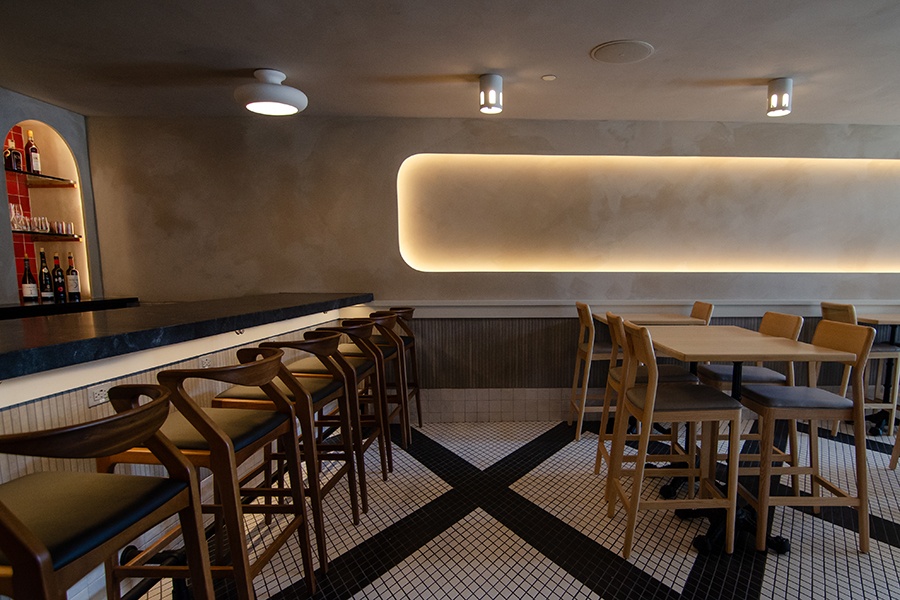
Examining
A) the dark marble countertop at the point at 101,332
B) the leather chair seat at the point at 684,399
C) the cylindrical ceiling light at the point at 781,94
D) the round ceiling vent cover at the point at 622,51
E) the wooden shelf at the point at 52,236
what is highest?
the round ceiling vent cover at the point at 622,51

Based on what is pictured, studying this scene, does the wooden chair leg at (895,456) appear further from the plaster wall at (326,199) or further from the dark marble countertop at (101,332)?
the dark marble countertop at (101,332)

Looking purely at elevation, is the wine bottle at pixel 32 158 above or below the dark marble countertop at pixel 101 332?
above

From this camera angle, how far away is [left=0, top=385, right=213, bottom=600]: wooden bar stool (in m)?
0.68

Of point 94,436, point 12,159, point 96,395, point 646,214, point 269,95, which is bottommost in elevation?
point 96,395

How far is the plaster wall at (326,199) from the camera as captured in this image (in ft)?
10.9

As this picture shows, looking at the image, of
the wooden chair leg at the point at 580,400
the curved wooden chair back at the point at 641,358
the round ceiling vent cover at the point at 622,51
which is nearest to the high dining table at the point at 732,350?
the curved wooden chair back at the point at 641,358

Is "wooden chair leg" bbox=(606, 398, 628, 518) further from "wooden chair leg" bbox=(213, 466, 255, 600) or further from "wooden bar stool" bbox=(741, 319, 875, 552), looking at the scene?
"wooden chair leg" bbox=(213, 466, 255, 600)

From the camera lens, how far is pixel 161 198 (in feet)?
11.0

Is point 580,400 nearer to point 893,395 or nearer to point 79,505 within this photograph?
point 893,395

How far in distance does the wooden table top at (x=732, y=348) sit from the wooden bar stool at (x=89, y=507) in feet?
5.71

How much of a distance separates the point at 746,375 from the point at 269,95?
3.22 meters

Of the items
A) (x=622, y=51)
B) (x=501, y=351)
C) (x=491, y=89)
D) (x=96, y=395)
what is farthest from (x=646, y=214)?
(x=96, y=395)

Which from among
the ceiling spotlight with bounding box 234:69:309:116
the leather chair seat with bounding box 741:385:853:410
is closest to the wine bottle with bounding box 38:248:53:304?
the ceiling spotlight with bounding box 234:69:309:116

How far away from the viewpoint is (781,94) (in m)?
2.61
